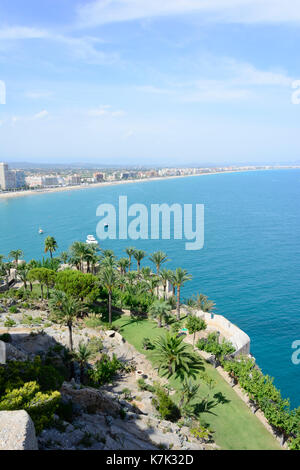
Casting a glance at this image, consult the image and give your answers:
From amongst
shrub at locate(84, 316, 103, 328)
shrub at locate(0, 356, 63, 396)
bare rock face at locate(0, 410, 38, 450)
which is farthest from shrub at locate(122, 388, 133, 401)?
bare rock face at locate(0, 410, 38, 450)

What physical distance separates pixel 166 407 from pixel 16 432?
17.3 m

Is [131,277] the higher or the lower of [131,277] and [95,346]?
the higher

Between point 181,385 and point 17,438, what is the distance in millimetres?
22262

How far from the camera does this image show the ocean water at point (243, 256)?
4525 cm

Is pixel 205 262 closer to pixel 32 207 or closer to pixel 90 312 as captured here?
pixel 90 312

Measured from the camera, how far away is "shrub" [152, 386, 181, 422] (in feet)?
83.4

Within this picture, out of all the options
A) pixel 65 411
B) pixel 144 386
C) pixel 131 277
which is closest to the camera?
pixel 65 411

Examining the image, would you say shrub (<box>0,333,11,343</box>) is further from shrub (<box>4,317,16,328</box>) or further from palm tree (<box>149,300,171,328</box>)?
palm tree (<box>149,300,171,328</box>)

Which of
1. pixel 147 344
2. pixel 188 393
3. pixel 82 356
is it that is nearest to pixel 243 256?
pixel 147 344

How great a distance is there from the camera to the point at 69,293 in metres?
42.7

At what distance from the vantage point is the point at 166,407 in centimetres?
2583

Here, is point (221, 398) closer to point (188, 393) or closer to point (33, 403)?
point (188, 393)

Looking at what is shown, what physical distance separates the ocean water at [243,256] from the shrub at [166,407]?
1543 centimetres
